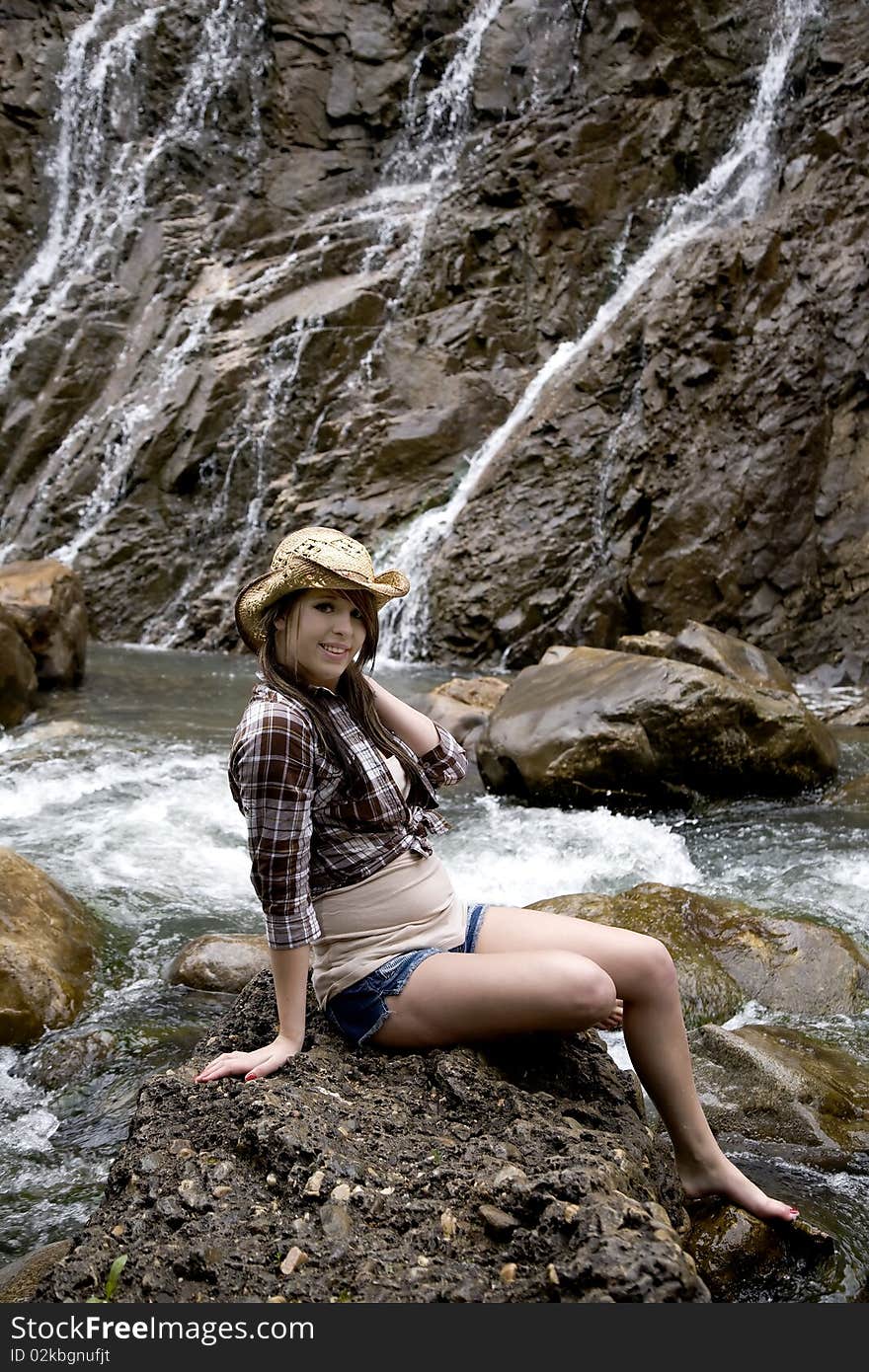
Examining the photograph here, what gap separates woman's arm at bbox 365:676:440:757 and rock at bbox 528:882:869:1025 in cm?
236

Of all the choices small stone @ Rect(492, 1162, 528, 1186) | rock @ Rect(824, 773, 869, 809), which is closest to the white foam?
rock @ Rect(824, 773, 869, 809)

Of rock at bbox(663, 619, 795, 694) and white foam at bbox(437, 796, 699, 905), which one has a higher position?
rock at bbox(663, 619, 795, 694)

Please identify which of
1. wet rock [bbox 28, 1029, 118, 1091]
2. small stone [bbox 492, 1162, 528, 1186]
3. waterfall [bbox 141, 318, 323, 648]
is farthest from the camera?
waterfall [bbox 141, 318, 323, 648]

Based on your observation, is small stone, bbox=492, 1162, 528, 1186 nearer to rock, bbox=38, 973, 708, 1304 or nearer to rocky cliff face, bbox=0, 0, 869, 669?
rock, bbox=38, 973, 708, 1304

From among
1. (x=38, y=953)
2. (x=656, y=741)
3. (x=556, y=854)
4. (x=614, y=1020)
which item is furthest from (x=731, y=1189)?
(x=656, y=741)

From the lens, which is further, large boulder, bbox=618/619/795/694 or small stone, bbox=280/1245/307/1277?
large boulder, bbox=618/619/795/694

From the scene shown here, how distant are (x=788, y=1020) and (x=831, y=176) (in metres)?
14.0

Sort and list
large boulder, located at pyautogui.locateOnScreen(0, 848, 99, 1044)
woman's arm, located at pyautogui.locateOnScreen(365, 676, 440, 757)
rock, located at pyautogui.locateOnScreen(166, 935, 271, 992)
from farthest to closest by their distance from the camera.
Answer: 1. rock, located at pyautogui.locateOnScreen(166, 935, 271, 992)
2. large boulder, located at pyautogui.locateOnScreen(0, 848, 99, 1044)
3. woman's arm, located at pyautogui.locateOnScreen(365, 676, 440, 757)

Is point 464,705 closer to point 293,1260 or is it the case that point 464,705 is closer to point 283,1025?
point 283,1025

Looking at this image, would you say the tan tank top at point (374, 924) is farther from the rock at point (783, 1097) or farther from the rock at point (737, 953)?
the rock at point (737, 953)

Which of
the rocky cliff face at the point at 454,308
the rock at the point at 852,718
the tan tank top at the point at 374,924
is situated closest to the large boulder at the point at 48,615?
the rocky cliff face at the point at 454,308

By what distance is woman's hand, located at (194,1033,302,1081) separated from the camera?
264cm

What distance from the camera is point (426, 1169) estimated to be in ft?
7.45

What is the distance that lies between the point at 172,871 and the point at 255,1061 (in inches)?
171
